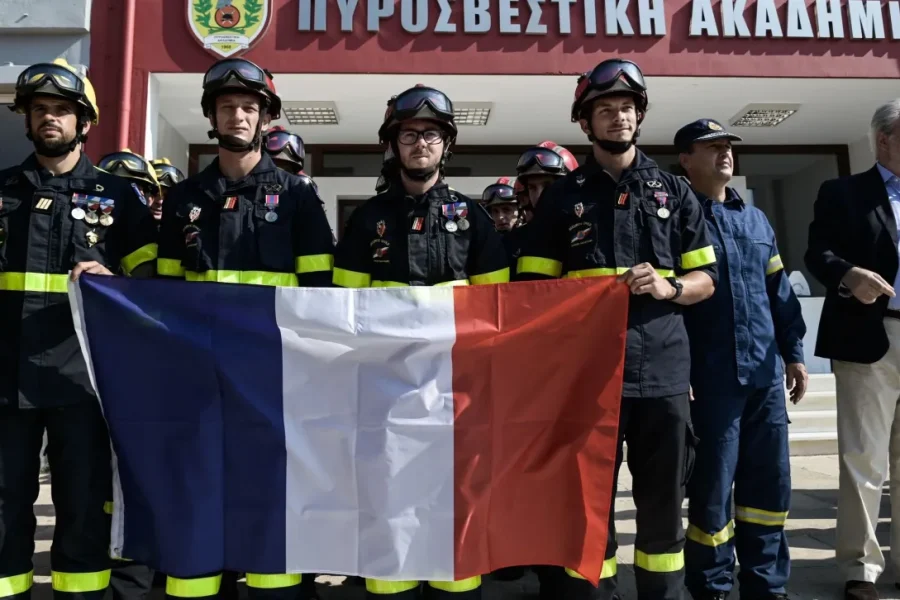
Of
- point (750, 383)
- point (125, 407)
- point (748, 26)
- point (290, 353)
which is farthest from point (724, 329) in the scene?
point (748, 26)

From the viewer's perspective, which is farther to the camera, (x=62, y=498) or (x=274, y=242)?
(x=274, y=242)

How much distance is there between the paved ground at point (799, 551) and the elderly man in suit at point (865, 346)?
0.81 ft

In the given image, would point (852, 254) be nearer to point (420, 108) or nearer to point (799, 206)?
point (420, 108)

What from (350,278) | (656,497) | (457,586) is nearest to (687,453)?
(656,497)

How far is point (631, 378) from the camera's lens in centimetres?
296

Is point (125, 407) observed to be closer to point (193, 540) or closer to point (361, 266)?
point (193, 540)

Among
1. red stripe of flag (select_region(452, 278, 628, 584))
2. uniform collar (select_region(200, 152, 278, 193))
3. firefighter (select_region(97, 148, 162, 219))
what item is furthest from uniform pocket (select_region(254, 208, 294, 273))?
firefighter (select_region(97, 148, 162, 219))

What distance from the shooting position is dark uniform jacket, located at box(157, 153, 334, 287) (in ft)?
10.1

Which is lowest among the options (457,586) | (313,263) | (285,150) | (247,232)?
(457,586)

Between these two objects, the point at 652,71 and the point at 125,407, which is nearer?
the point at 125,407

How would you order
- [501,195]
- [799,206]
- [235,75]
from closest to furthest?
[235,75], [501,195], [799,206]

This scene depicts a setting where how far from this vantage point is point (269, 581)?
284cm

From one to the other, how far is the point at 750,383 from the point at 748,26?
21.8ft

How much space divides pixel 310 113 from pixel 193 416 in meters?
7.29
